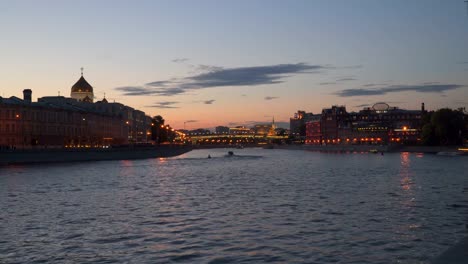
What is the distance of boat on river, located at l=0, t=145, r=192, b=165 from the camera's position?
86.6 meters

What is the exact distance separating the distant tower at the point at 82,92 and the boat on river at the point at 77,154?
49209 mm

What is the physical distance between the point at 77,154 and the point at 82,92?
85907 mm

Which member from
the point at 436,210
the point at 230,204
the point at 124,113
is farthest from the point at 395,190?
the point at 124,113

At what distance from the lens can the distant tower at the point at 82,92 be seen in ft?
599

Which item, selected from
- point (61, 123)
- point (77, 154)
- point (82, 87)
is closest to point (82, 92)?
point (82, 87)

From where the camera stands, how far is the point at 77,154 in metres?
102

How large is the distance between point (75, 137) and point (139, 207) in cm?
10501

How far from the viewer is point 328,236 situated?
23281 millimetres

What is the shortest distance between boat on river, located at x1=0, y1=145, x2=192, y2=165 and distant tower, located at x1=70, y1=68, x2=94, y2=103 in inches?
1937

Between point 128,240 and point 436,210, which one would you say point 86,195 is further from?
point 436,210

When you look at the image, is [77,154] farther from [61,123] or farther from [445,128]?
[445,128]

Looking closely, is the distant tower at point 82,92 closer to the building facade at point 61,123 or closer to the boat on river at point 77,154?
the building facade at point 61,123

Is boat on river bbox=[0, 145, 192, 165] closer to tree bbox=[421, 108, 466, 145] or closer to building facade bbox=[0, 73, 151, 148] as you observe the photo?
building facade bbox=[0, 73, 151, 148]

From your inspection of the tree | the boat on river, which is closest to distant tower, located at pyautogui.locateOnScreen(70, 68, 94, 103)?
the boat on river
